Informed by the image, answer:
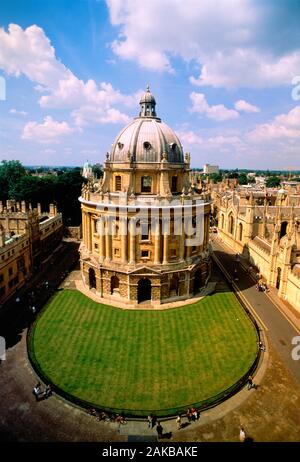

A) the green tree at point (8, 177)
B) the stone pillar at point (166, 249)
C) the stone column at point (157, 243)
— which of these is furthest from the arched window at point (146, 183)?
the green tree at point (8, 177)

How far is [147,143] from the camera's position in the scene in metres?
38.3

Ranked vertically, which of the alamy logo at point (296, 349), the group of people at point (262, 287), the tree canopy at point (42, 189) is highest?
the tree canopy at point (42, 189)

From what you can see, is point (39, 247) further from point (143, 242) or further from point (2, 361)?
point (2, 361)

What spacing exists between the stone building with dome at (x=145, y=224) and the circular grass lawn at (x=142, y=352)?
11.0ft

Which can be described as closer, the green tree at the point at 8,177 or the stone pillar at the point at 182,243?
the stone pillar at the point at 182,243

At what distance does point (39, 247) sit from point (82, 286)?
1468 centimetres

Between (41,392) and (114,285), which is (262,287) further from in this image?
(41,392)

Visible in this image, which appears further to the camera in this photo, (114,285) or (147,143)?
(114,285)

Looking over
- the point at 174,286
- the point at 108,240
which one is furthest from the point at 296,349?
the point at 108,240

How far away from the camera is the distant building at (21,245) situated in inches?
1520

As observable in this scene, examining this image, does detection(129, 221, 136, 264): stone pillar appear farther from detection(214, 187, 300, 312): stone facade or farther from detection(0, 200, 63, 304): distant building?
detection(214, 187, 300, 312): stone facade

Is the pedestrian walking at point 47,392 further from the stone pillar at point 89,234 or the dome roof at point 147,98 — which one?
the dome roof at point 147,98

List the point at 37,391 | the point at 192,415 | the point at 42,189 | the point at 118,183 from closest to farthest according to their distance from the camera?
the point at 192,415 → the point at 37,391 → the point at 118,183 → the point at 42,189

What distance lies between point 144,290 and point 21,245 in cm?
2004
